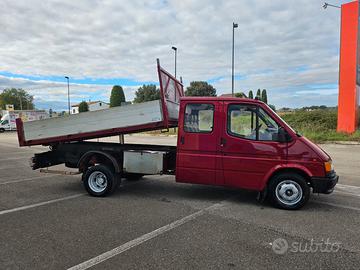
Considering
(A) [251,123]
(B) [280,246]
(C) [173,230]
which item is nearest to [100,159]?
(C) [173,230]

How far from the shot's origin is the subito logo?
4090 millimetres

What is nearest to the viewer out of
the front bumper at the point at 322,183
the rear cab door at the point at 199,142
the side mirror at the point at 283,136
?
the front bumper at the point at 322,183

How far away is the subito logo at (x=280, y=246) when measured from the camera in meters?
4.09

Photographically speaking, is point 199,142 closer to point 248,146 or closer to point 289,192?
point 248,146

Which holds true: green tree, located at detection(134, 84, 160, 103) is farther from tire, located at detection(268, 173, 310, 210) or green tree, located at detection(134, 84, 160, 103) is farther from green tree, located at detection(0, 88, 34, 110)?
tire, located at detection(268, 173, 310, 210)

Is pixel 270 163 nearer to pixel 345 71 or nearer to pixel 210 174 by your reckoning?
pixel 210 174

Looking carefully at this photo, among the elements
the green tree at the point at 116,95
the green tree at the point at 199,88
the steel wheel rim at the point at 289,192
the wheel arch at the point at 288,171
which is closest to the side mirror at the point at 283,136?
the wheel arch at the point at 288,171

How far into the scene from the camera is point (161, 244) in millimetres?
4289

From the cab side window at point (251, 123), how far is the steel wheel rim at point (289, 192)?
0.85 meters

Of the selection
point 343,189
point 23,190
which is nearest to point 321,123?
point 343,189

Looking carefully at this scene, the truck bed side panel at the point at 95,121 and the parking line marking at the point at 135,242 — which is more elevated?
the truck bed side panel at the point at 95,121

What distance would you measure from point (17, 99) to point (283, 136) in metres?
136

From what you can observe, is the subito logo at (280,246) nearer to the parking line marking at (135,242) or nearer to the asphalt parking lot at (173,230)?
the asphalt parking lot at (173,230)

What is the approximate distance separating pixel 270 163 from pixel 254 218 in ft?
3.51
